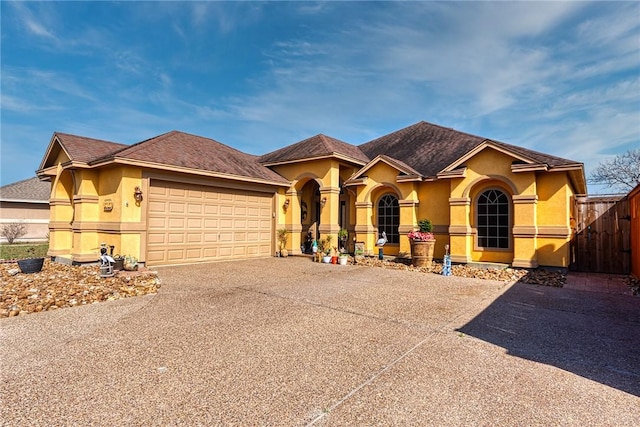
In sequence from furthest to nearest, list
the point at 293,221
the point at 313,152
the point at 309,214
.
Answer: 1. the point at 309,214
2. the point at 293,221
3. the point at 313,152

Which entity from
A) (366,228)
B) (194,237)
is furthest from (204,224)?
(366,228)

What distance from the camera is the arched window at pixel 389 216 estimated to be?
43.7 ft

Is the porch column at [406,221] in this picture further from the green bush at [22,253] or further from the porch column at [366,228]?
the green bush at [22,253]

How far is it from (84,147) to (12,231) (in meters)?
16.9

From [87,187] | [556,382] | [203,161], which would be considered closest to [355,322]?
[556,382]

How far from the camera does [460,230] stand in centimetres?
1127

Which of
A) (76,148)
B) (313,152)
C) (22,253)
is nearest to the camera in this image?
(76,148)

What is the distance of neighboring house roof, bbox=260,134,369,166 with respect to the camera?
13595 millimetres

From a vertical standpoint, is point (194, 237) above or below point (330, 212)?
below

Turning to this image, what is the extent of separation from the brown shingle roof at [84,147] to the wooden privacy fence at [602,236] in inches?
651

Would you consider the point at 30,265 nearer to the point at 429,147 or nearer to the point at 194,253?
the point at 194,253

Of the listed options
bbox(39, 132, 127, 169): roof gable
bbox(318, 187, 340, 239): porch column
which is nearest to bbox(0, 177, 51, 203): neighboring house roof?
bbox(39, 132, 127, 169): roof gable

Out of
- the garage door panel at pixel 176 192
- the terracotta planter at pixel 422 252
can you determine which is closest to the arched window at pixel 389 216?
the terracotta planter at pixel 422 252

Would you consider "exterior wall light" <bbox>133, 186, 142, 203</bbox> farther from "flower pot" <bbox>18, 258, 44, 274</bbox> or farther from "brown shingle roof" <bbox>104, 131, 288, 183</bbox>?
"flower pot" <bbox>18, 258, 44, 274</bbox>
